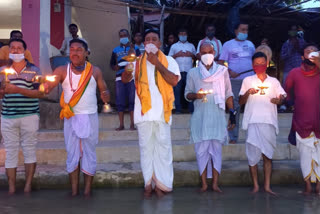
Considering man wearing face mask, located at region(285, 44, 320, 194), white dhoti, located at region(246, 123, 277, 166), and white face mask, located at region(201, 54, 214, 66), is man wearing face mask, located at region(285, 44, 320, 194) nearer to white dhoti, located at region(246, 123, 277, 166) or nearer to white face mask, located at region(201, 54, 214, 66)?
white dhoti, located at region(246, 123, 277, 166)

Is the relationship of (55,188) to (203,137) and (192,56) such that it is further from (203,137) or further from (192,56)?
(192,56)

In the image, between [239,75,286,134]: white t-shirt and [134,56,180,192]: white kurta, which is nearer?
[134,56,180,192]: white kurta

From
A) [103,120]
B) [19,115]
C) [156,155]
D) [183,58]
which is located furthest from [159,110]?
[183,58]

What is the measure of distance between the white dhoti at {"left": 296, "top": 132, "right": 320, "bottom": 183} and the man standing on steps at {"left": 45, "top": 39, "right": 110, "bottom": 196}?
2.70 metres

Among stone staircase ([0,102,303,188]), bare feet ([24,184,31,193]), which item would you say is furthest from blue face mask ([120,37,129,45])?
bare feet ([24,184,31,193])

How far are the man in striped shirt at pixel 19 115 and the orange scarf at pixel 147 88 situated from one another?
135 cm

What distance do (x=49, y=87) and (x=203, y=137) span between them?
2.09 meters

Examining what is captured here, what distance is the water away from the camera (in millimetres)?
4090

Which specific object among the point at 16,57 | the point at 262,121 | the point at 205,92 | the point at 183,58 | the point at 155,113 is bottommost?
the point at 262,121

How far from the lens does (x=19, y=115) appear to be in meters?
4.75

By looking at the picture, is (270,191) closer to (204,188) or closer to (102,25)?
(204,188)

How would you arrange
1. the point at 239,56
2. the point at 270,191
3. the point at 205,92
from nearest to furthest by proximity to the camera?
the point at 205,92
the point at 270,191
the point at 239,56

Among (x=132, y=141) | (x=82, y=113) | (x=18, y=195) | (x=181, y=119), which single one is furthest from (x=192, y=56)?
(x=18, y=195)

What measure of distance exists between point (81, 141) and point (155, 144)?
0.94 m
